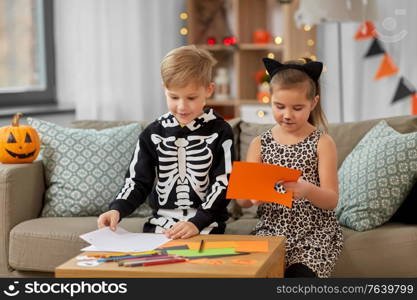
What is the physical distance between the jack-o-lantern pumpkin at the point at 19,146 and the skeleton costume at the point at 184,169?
79 centimetres

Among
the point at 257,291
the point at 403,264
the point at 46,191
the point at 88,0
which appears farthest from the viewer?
the point at 88,0

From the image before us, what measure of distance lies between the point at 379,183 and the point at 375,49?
1759mm

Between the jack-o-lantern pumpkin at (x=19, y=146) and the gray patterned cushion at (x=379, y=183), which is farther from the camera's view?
the jack-o-lantern pumpkin at (x=19, y=146)

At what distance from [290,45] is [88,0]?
122 centimetres

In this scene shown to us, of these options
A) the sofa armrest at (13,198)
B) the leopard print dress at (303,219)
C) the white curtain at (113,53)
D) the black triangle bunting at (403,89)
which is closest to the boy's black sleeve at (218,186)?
the leopard print dress at (303,219)

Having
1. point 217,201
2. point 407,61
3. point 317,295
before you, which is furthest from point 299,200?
point 407,61

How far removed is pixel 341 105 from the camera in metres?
4.43

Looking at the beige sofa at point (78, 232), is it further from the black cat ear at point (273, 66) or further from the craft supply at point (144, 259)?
the craft supply at point (144, 259)

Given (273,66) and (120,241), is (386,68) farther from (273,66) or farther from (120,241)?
(120,241)

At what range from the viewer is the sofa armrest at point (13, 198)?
2.97 metres

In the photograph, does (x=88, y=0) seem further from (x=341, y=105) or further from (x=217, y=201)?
(x=217, y=201)

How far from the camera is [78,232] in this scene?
9.40 ft

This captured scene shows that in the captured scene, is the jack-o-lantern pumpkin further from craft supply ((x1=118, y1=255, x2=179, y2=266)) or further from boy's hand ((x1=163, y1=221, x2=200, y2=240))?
craft supply ((x1=118, y1=255, x2=179, y2=266))

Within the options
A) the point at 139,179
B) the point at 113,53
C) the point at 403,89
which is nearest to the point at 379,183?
the point at 139,179
